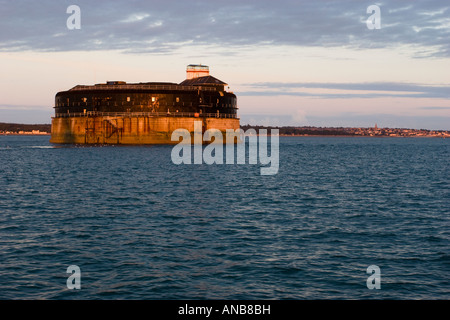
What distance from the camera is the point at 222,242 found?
73.8 ft

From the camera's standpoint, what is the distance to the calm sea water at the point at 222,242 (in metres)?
16.2

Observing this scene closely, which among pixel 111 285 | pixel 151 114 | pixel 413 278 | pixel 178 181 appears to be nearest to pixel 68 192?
pixel 178 181

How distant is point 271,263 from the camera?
62.1 feet

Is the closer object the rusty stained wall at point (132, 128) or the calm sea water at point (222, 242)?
the calm sea water at point (222, 242)

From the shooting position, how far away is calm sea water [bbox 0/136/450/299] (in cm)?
1617

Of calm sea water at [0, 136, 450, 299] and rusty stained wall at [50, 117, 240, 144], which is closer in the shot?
calm sea water at [0, 136, 450, 299]

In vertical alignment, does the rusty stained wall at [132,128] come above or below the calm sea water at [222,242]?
above

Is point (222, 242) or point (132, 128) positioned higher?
point (132, 128)

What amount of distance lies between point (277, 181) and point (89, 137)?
3309 inches

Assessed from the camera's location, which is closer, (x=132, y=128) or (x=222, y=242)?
(x=222, y=242)

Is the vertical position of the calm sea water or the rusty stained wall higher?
the rusty stained wall
